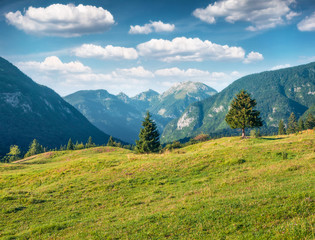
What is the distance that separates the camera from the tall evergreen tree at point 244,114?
174 feet

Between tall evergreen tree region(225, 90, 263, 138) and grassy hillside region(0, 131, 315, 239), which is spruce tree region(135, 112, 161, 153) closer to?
tall evergreen tree region(225, 90, 263, 138)

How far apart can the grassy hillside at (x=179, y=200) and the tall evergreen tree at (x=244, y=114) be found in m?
21.6

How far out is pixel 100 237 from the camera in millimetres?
12094

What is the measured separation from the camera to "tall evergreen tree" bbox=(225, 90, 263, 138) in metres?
53.1

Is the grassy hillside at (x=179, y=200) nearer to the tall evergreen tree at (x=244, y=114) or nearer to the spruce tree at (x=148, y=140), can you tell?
the tall evergreen tree at (x=244, y=114)

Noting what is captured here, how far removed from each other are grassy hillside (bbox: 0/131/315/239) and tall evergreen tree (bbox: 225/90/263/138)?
21.6 metres

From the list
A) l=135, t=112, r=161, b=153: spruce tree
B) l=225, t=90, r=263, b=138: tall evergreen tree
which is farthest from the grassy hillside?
l=135, t=112, r=161, b=153: spruce tree

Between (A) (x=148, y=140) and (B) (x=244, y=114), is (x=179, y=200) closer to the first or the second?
(B) (x=244, y=114)

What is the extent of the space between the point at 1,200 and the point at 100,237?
668 inches

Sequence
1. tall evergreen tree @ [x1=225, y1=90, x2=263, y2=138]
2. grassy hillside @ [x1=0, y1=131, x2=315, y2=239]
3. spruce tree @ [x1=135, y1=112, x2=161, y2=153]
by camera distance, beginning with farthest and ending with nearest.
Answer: spruce tree @ [x1=135, y1=112, x2=161, y2=153], tall evergreen tree @ [x1=225, y1=90, x2=263, y2=138], grassy hillside @ [x1=0, y1=131, x2=315, y2=239]

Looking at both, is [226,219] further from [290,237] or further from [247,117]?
[247,117]

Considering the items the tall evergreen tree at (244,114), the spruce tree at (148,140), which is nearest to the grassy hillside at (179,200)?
→ the tall evergreen tree at (244,114)

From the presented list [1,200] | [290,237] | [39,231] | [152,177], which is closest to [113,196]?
[152,177]

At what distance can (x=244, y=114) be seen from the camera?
53.1m
